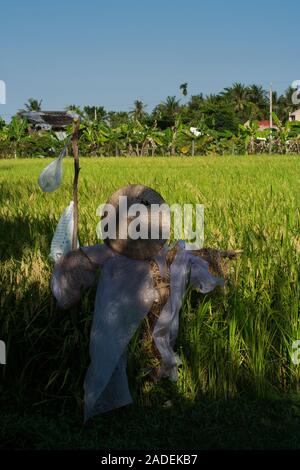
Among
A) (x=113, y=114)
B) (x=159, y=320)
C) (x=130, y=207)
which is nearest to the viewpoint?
(x=130, y=207)

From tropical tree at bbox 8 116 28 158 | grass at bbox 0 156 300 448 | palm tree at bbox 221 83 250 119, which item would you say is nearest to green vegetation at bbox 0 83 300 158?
tropical tree at bbox 8 116 28 158

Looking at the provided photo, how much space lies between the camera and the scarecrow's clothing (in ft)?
7.38

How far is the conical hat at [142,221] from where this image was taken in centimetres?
220

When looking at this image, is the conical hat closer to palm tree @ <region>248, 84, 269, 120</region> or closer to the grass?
the grass

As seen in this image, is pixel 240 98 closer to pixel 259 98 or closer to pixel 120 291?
pixel 259 98

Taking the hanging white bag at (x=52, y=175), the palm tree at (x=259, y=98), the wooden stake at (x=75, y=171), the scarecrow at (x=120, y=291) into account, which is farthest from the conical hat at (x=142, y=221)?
the palm tree at (x=259, y=98)

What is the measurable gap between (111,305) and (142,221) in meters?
0.29

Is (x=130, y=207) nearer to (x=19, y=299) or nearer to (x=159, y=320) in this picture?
(x=159, y=320)

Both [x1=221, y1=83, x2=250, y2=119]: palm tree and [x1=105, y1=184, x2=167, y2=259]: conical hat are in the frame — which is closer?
[x1=105, y1=184, x2=167, y2=259]: conical hat

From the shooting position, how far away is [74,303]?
7.82 feet

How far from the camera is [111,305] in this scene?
7.41 feet
